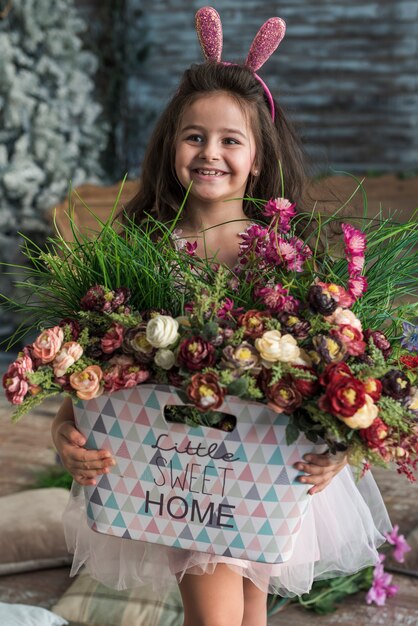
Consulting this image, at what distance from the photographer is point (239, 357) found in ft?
3.54

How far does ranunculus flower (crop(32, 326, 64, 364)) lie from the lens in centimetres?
115

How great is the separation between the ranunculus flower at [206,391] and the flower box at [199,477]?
0.08m

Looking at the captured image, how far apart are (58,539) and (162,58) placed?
333cm

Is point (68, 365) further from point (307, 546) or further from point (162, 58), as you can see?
point (162, 58)

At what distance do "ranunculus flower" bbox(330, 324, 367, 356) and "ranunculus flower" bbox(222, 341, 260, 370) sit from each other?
0.12 metres

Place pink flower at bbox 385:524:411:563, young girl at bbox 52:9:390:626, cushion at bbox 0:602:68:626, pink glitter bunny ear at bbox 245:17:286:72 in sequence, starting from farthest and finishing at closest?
pink flower at bbox 385:524:411:563, cushion at bbox 0:602:68:626, pink glitter bunny ear at bbox 245:17:286:72, young girl at bbox 52:9:390:626

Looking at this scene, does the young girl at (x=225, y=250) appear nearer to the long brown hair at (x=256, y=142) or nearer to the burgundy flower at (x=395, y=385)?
the long brown hair at (x=256, y=142)

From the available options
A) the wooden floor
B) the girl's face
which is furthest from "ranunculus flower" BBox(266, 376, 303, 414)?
the wooden floor

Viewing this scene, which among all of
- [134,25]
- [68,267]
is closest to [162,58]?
[134,25]

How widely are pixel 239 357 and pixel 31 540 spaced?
1362 mm

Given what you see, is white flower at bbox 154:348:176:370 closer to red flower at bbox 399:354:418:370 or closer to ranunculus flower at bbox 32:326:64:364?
ranunculus flower at bbox 32:326:64:364

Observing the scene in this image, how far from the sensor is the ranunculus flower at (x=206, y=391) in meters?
1.06

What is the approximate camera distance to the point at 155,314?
1178 millimetres

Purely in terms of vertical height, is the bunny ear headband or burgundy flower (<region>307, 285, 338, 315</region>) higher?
the bunny ear headband
